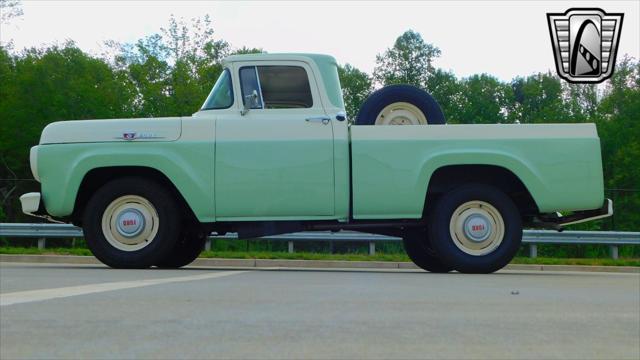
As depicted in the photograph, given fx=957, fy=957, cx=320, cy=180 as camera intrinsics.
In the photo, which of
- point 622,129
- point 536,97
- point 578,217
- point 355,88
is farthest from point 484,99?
point 578,217

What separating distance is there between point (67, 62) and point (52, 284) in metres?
41.8

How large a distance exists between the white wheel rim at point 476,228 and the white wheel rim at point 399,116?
1042 millimetres

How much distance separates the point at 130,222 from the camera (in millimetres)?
9359

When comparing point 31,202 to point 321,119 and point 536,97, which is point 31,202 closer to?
point 321,119

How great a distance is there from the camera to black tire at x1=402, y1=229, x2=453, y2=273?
34.7ft

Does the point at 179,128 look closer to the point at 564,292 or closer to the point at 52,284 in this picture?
the point at 52,284

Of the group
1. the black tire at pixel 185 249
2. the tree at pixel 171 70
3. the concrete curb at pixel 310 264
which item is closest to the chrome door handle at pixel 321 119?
the black tire at pixel 185 249

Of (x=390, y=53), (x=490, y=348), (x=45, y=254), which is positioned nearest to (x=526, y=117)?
(x=390, y=53)

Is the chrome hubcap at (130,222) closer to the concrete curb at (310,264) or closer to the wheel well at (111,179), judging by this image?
the wheel well at (111,179)

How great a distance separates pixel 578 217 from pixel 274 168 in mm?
3102

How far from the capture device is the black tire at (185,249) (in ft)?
33.2

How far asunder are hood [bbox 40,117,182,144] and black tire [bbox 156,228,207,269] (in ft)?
3.86

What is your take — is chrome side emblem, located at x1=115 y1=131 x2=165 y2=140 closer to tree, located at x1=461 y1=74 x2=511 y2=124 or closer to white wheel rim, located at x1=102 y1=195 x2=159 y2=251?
white wheel rim, located at x1=102 y1=195 x2=159 y2=251

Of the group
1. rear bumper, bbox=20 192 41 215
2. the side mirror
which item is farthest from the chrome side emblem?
rear bumper, bbox=20 192 41 215
